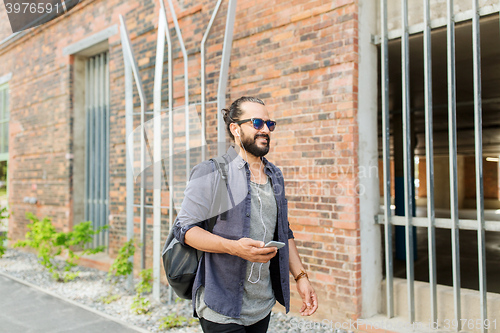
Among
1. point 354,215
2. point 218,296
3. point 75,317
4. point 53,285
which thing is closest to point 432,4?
point 354,215

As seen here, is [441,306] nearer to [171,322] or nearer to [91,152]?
[171,322]

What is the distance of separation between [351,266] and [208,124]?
8.37 ft

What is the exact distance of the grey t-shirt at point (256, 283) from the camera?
2061 mm

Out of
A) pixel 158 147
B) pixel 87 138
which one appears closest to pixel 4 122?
pixel 87 138

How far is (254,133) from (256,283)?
32.2 inches

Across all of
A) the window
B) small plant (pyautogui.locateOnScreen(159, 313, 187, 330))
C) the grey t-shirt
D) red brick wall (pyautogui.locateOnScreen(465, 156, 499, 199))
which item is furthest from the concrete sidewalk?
red brick wall (pyautogui.locateOnScreen(465, 156, 499, 199))

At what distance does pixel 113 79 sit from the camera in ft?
22.3

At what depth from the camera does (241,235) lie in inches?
80.0

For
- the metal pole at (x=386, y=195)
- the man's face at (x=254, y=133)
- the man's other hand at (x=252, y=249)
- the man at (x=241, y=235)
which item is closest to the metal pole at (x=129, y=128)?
the metal pole at (x=386, y=195)

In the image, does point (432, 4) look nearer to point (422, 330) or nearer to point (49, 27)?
point (422, 330)

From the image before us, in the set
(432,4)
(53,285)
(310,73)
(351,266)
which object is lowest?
(53,285)

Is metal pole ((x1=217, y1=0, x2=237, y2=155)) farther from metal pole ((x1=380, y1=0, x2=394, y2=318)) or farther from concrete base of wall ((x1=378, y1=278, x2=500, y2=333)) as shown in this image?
concrete base of wall ((x1=378, y1=278, x2=500, y2=333))

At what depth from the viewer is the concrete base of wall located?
11.6 ft

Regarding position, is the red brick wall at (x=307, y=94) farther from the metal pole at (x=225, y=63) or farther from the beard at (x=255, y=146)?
the beard at (x=255, y=146)
